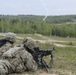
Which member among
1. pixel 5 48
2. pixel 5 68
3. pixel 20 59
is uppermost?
pixel 5 48

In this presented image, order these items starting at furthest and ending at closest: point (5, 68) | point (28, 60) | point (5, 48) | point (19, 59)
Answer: point (5, 48) < point (28, 60) < point (19, 59) < point (5, 68)

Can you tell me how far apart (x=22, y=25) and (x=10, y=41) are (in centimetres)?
8649

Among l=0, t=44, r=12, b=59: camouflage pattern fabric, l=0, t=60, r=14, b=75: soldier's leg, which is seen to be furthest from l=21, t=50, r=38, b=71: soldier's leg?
l=0, t=44, r=12, b=59: camouflage pattern fabric

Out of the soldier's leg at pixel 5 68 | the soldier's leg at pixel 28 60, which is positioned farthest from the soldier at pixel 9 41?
the soldier's leg at pixel 5 68

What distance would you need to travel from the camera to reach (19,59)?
11914mm

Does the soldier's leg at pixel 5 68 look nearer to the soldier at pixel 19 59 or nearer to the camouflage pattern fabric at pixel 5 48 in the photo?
the soldier at pixel 19 59

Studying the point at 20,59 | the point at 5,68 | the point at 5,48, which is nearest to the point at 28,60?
the point at 20,59

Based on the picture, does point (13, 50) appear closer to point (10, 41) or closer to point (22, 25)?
point (10, 41)

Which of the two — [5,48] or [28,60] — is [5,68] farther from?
[5,48]

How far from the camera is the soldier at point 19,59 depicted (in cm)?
1156

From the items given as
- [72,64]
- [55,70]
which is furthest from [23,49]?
[72,64]

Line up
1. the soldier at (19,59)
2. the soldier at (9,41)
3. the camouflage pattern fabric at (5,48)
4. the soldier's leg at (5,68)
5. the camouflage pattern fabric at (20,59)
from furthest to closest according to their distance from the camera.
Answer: the soldier at (9,41)
the camouflage pattern fabric at (5,48)
the camouflage pattern fabric at (20,59)
the soldier at (19,59)
the soldier's leg at (5,68)

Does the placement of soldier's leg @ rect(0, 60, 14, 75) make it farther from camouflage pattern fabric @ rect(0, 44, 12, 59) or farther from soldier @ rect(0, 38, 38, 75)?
camouflage pattern fabric @ rect(0, 44, 12, 59)

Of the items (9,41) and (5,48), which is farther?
(9,41)
